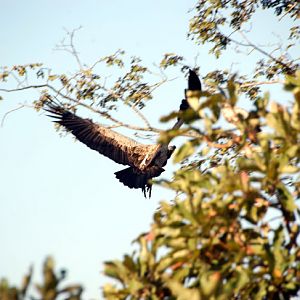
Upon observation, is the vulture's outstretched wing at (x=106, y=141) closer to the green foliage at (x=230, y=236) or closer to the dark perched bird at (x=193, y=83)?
the dark perched bird at (x=193, y=83)

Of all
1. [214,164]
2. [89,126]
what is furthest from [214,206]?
[89,126]

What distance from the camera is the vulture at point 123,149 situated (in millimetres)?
10329

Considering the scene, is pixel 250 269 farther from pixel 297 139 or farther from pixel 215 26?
pixel 215 26

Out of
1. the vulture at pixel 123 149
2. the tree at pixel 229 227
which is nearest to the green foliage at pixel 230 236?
the tree at pixel 229 227

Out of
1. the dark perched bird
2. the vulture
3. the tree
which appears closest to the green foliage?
the tree

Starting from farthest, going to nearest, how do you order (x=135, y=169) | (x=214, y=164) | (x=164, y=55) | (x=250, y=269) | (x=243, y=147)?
(x=135, y=169) < (x=164, y=55) < (x=214, y=164) < (x=243, y=147) < (x=250, y=269)

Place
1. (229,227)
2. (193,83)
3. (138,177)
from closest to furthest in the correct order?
(229,227) < (193,83) < (138,177)

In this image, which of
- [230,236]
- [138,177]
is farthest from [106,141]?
[230,236]

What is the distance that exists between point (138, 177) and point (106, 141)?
1171 millimetres

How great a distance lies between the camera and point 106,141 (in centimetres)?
1105

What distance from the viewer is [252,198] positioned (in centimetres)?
297

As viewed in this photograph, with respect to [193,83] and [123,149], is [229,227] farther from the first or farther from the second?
[123,149]

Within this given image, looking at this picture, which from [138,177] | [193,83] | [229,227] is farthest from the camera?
[138,177]

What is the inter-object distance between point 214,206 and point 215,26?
778 cm
